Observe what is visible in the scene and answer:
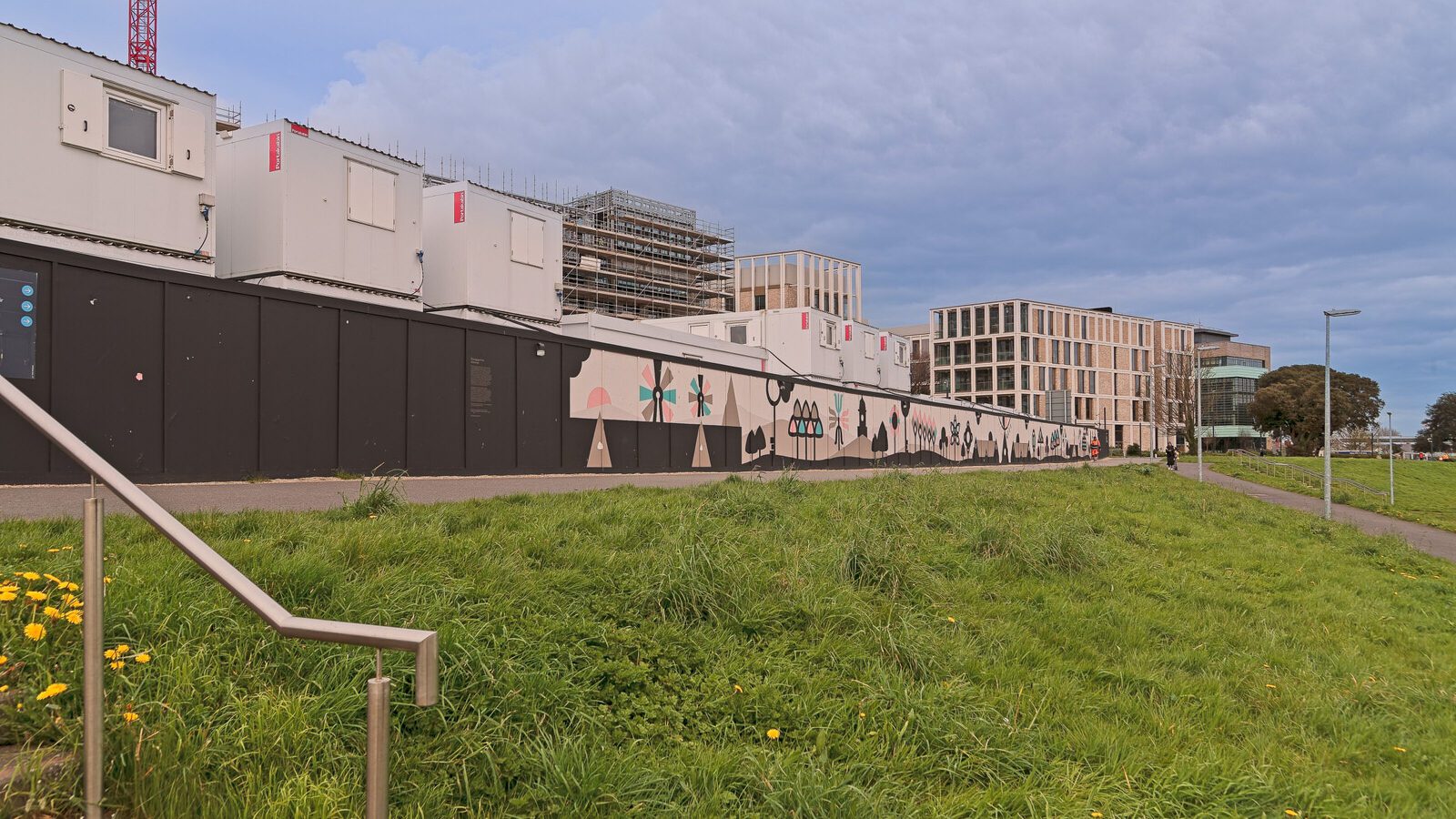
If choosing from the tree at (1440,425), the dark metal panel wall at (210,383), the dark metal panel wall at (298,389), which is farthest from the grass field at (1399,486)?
the tree at (1440,425)

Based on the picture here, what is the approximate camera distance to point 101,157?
11883mm

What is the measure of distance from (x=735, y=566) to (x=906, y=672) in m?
1.40

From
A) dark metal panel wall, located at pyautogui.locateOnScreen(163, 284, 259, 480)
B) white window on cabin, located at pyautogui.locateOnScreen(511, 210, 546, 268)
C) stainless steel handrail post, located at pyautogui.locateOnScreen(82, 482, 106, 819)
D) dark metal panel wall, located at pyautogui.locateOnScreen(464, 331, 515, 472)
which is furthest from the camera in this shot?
white window on cabin, located at pyautogui.locateOnScreen(511, 210, 546, 268)

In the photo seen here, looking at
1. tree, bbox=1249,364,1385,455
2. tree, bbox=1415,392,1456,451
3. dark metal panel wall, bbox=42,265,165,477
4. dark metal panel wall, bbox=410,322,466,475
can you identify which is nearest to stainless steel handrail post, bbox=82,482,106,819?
A: dark metal panel wall, bbox=42,265,165,477

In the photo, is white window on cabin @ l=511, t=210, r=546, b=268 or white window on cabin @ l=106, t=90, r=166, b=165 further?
white window on cabin @ l=511, t=210, r=546, b=268

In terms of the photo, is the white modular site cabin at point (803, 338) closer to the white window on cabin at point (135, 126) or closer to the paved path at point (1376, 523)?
the paved path at point (1376, 523)

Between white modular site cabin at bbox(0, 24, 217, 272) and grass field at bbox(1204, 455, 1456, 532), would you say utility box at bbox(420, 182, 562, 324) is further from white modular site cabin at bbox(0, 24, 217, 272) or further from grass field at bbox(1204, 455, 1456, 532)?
grass field at bbox(1204, 455, 1456, 532)

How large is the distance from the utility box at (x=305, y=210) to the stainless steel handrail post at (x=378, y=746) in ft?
46.6

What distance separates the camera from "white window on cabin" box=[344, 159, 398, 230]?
50.6 ft

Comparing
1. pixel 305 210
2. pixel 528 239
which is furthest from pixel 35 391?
pixel 528 239

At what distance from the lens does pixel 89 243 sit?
11.8 metres

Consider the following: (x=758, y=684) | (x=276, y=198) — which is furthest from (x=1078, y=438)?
(x=758, y=684)

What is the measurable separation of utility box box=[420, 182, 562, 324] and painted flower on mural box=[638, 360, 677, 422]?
3.05 m

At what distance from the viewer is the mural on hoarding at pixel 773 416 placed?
20266mm
